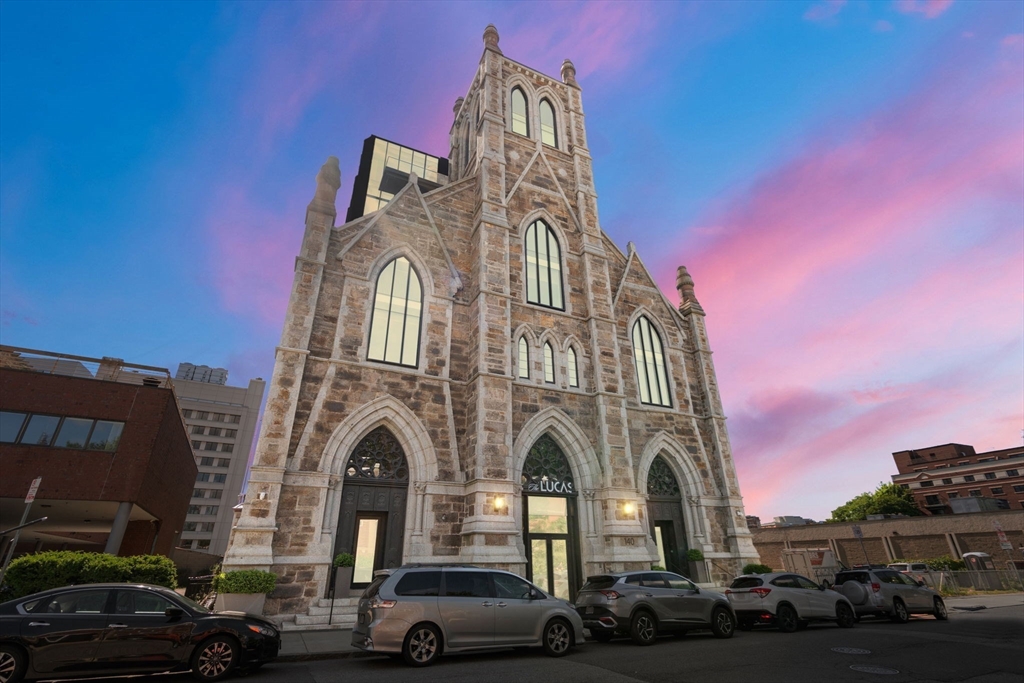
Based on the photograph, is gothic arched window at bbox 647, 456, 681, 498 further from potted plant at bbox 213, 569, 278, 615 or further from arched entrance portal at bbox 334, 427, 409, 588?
potted plant at bbox 213, 569, 278, 615

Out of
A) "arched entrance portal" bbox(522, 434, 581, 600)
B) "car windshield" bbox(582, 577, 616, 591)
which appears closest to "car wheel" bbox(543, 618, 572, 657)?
"car windshield" bbox(582, 577, 616, 591)

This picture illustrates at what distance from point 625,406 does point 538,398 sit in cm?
374

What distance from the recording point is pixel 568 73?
90.5ft

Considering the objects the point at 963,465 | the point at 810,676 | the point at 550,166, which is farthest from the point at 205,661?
the point at 963,465

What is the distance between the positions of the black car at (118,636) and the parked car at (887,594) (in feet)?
53.0

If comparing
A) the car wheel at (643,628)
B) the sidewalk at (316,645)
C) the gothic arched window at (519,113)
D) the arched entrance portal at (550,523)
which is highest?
the gothic arched window at (519,113)

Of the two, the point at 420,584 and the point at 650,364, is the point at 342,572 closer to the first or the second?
the point at 420,584

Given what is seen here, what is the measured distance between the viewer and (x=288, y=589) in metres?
12.8

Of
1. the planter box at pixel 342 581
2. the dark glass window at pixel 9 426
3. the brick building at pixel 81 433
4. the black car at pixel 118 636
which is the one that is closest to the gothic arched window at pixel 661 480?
the planter box at pixel 342 581

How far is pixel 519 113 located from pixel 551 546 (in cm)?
1983

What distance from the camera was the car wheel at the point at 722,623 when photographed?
37.0 feet

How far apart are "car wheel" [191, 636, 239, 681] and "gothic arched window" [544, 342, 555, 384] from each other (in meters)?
13.0

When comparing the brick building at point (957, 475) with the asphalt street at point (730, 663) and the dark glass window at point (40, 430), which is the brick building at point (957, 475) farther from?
the dark glass window at point (40, 430)

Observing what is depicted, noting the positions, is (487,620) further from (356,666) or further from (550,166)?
(550,166)
